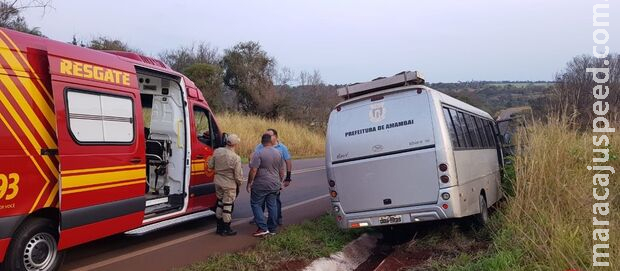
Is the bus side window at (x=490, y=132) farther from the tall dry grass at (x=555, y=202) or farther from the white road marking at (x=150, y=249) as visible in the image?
the white road marking at (x=150, y=249)

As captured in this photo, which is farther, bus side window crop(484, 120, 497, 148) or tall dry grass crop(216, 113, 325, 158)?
tall dry grass crop(216, 113, 325, 158)

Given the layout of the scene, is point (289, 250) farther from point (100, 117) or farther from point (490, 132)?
point (490, 132)

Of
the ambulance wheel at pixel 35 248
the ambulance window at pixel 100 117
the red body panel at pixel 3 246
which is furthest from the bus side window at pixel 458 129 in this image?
the red body panel at pixel 3 246

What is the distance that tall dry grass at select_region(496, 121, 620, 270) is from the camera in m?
5.91

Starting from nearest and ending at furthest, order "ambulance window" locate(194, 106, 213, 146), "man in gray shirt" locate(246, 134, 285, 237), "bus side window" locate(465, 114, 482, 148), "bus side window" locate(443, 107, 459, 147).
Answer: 1. "bus side window" locate(443, 107, 459, 147)
2. "man in gray shirt" locate(246, 134, 285, 237)
3. "ambulance window" locate(194, 106, 213, 146)
4. "bus side window" locate(465, 114, 482, 148)

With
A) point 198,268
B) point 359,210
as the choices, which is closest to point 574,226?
point 359,210

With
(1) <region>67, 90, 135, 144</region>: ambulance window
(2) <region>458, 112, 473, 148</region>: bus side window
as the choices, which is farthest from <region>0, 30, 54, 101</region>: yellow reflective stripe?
(2) <region>458, 112, 473, 148</region>: bus side window

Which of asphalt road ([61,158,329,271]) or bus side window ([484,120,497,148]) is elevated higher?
bus side window ([484,120,497,148])

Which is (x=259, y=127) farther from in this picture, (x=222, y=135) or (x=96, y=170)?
(x=96, y=170)

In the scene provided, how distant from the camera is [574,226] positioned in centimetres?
666

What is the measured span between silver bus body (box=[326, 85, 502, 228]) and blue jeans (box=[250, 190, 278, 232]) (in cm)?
106

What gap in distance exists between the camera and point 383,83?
27.5ft

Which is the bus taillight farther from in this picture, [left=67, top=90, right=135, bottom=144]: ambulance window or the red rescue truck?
[left=67, top=90, right=135, bottom=144]: ambulance window

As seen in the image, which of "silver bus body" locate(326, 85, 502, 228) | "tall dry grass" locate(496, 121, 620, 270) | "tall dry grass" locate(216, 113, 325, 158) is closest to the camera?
"tall dry grass" locate(496, 121, 620, 270)
